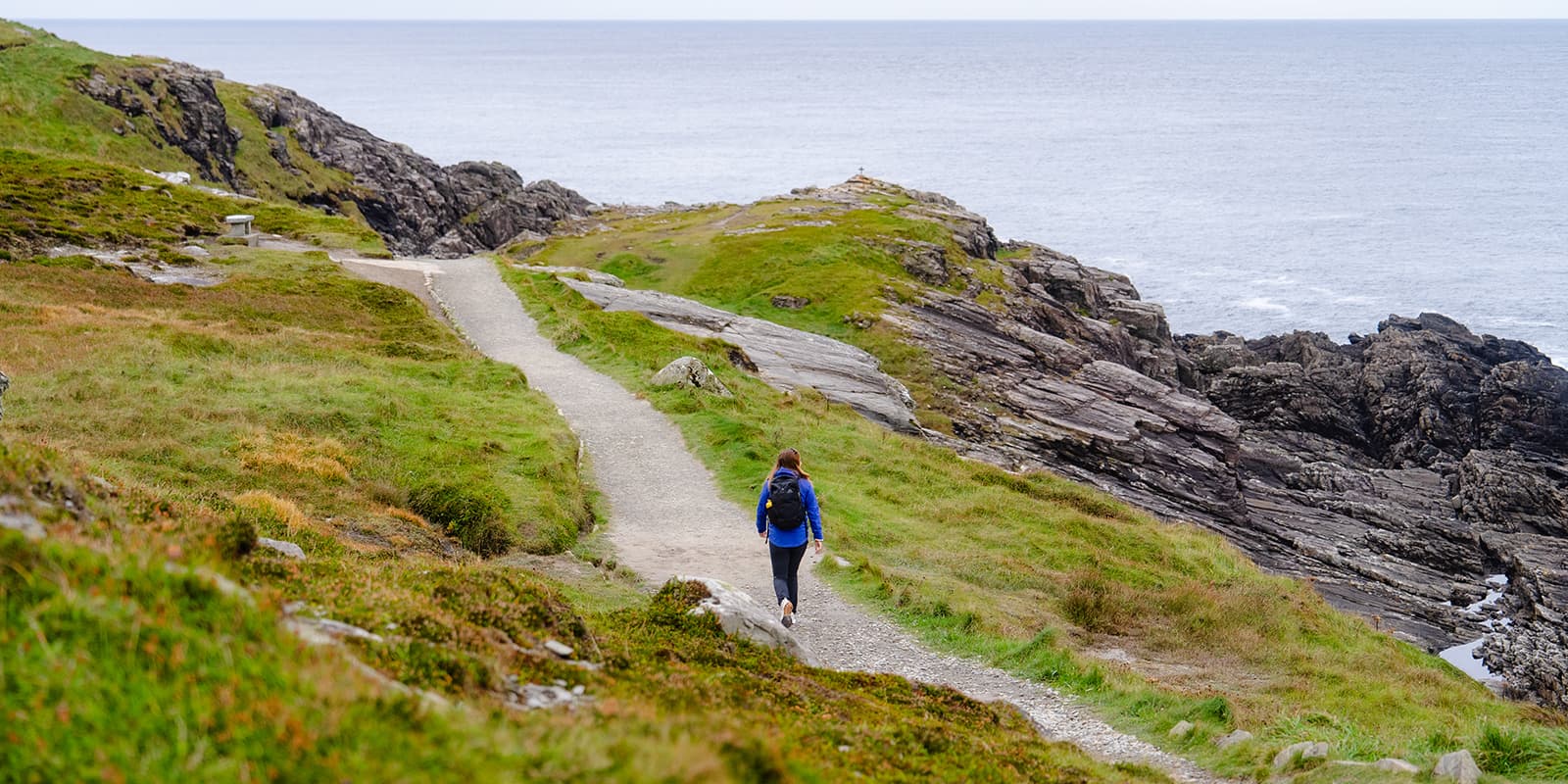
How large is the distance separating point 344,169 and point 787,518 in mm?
91777

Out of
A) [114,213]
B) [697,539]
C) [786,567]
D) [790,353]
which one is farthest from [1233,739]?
[114,213]

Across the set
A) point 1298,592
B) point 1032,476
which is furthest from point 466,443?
point 1298,592

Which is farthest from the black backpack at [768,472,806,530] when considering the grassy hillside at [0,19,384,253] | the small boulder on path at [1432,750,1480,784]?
the grassy hillside at [0,19,384,253]

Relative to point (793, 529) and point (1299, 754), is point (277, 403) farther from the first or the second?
point (1299, 754)

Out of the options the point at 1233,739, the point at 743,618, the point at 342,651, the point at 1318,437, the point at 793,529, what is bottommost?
the point at 1233,739

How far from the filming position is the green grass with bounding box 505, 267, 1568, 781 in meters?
17.4

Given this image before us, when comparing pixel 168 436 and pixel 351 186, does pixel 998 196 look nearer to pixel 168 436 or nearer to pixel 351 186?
pixel 351 186

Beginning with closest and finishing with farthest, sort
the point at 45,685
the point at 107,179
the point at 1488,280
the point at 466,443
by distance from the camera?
1. the point at 45,685
2. the point at 466,443
3. the point at 107,179
4. the point at 1488,280

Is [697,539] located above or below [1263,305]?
below

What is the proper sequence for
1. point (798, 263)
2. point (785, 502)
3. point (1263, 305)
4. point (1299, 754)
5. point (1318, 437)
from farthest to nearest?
point (1263, 305)
point (798, 263)
point (1318, 437)
point (785, 502)
point (1299, 754)

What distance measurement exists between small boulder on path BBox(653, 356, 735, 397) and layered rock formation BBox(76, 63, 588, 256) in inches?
2219

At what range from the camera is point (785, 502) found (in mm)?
18453

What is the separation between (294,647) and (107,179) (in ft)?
210

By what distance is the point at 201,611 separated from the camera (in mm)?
7184
